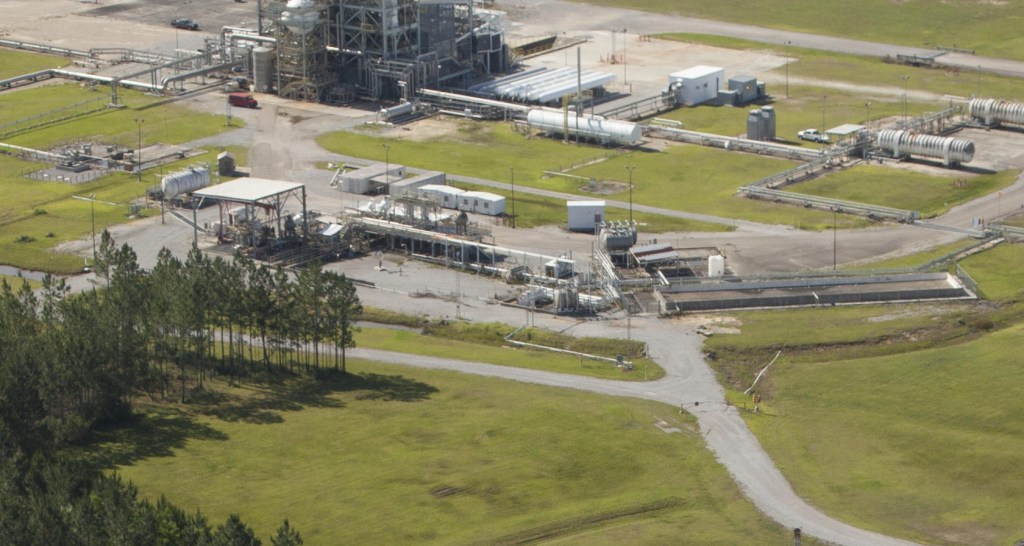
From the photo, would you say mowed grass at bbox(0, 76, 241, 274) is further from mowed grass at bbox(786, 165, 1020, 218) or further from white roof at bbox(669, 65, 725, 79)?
mowed grass at bbox(786, 165, 1020, 218)

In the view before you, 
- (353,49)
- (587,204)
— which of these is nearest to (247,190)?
(587,204)

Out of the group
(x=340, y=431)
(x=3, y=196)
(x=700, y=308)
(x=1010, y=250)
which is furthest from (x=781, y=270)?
(x=3, y=196)

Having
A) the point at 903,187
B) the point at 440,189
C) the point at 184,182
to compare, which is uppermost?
the point at 440,189

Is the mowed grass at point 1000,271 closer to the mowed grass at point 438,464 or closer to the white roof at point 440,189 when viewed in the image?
the mowed grass at point 438,464

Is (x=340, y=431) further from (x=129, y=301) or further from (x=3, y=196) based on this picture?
(x=3, y=196)

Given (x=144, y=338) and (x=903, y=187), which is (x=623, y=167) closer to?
(x=903, y=187)

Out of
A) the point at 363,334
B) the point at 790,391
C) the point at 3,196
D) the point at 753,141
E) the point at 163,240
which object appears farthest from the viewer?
the point at 753,141

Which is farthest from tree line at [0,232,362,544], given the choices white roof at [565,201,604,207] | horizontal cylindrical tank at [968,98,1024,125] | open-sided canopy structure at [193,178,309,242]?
horizontal cylindrical tank at [968,98,1024,125]
